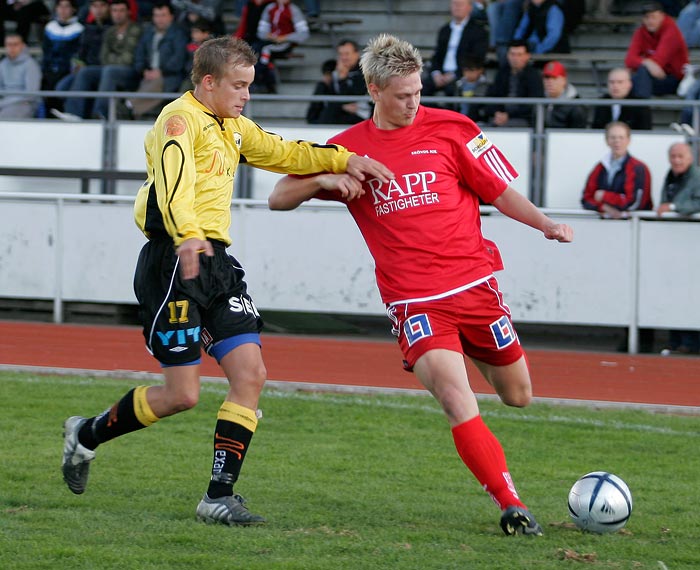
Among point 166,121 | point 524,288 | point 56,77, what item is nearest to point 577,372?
point 524,288

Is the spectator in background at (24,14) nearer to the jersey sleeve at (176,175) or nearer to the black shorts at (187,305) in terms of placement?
the black shorts at (187,305)

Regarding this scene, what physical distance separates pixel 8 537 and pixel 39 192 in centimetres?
938

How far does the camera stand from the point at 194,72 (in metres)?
5.70

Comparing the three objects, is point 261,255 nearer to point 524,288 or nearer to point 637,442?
point 524,288

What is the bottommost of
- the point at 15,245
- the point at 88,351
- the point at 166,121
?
the point at 88,351

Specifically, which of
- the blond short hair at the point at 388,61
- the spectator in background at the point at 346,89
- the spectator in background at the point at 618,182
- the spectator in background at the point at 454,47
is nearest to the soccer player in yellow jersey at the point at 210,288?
the blond short hair at the point at 388,61

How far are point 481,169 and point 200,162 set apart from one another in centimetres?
134

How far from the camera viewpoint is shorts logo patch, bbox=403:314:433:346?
559 cm

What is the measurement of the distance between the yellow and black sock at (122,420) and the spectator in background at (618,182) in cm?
Result: 724

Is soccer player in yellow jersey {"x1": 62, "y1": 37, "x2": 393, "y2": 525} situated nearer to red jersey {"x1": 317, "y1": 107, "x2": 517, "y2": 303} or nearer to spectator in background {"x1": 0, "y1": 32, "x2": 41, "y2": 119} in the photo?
red jersey {"x1": 317, "y1": 107, "x2": 517, "y2": 303}

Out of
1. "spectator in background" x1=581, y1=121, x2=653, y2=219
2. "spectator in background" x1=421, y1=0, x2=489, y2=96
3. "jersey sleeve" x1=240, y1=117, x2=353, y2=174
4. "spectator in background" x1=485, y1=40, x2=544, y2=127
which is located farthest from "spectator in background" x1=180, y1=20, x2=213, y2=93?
"jersey sleeve" x1=240, y1=117, x2=353, y2=174

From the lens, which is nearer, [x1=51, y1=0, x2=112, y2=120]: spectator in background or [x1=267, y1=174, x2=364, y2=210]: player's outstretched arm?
[x1=267, y1=174, x2=364, y2=210]: player's outstretched arm

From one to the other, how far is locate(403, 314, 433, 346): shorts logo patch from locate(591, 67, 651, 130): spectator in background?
24.5 ft

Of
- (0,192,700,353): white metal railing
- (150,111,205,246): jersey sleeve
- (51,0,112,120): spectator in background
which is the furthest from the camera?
(51,0,112,120): spectator in background
